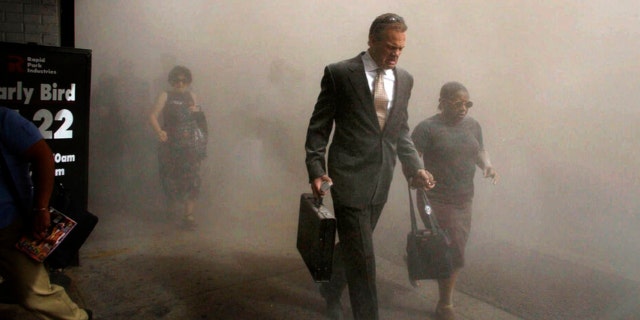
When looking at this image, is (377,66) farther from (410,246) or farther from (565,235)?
(565,235)

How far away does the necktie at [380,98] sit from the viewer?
2.20 meters

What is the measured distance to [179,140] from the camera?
172 inches

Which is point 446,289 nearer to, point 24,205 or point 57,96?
point 24,205

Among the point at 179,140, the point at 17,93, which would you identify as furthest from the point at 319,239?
the point at 179,140

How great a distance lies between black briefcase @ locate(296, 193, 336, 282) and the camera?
6.39 feet

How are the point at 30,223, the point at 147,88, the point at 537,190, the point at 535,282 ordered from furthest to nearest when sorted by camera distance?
the point at 147,88 < the point at 537,190 < the point at 535,282 < the point at 30,223

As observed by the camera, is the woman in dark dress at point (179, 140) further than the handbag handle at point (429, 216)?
Yes

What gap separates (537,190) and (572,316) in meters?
2.91

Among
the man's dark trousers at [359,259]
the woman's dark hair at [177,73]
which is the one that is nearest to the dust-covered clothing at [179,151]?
the woman's dark hair at [177,73]

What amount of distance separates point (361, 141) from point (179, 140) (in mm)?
2657

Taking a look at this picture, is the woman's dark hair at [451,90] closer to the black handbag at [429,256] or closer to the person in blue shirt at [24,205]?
the black handbag at [429,256]

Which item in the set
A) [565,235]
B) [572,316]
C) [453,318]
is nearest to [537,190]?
[565,235]

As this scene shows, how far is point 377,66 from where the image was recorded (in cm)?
222

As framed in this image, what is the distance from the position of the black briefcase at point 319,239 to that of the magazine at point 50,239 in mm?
1124
